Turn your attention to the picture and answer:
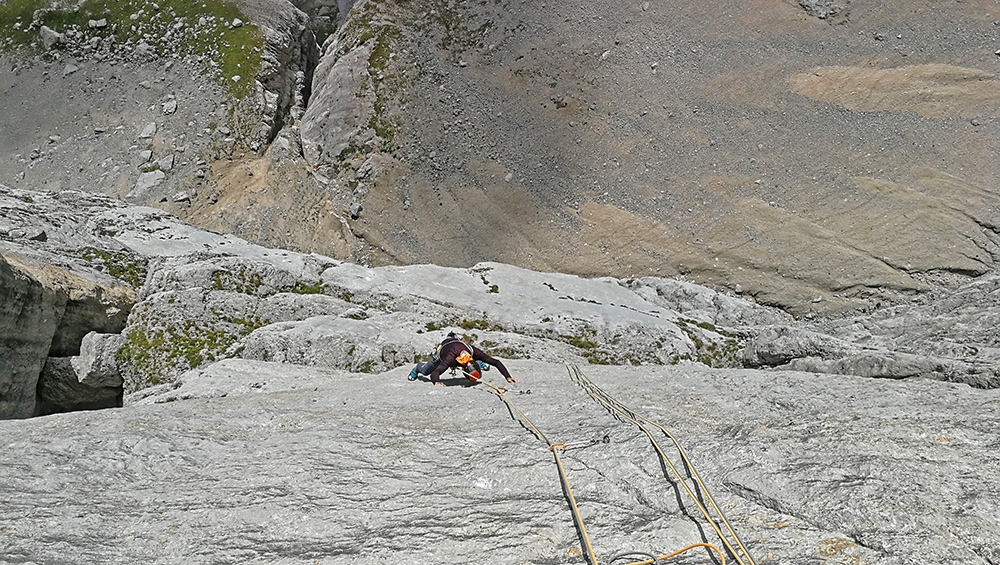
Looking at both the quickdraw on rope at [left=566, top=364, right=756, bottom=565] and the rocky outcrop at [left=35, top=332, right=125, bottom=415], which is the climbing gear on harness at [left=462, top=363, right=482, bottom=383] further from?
the rocky outcrop at [left=35, top=332, right=125, bottom=415]

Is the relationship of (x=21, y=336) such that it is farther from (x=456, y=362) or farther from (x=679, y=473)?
(x=679, y=473)

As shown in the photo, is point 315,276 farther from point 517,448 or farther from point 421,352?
point 517,448

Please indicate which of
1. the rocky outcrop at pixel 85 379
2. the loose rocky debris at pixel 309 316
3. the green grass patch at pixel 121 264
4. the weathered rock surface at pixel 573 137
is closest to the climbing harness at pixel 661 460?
the loose rocky debris at pixel 309 316

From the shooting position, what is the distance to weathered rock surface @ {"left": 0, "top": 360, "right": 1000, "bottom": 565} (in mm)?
6895

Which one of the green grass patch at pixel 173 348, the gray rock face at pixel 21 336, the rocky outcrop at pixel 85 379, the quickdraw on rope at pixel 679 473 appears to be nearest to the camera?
the quickdraw on rope at pixel 679 473

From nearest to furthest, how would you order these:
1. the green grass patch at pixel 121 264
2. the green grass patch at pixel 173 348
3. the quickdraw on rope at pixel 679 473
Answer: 1. the quickdraw on rope at pixel 679 473
2. the green grass patch at pixel 173 348
3. the green grass patch at pixel 121 264

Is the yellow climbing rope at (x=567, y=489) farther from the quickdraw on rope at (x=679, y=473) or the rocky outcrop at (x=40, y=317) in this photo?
the rocky outcrop at (x=40, y=317)

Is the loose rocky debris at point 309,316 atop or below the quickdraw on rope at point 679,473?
below

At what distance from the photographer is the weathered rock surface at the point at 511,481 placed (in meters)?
6.89

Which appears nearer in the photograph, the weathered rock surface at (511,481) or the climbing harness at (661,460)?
the climbing harness at (661,460)

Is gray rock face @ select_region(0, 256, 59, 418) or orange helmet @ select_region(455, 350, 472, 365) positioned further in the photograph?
orange helmet @ select_region(455, 350, 472, 365)

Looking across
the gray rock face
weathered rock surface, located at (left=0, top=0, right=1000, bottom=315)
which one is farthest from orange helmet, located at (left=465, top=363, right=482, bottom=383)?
weathered rock surface, located at (left=0, top=0, right=1000, bottom=315)

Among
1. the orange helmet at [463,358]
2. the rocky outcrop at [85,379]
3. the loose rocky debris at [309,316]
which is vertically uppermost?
the orange helmet at [463,358]

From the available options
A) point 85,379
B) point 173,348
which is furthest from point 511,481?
point 85,379
